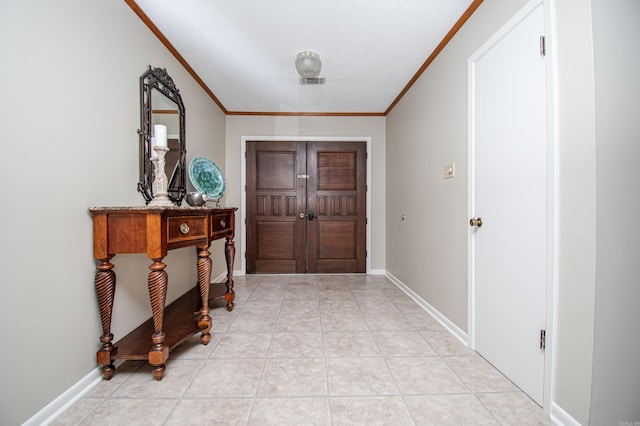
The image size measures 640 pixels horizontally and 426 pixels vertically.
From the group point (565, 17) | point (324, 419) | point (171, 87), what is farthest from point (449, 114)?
point (171, 87)

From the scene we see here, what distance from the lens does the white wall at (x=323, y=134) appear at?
3.72m

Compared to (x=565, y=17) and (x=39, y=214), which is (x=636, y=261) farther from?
(x=39, y=214)

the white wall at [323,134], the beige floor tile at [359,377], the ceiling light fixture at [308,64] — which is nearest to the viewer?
the beige floor tile at [359,377]

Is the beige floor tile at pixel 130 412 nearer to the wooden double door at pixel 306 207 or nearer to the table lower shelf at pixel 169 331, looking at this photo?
the table lower shelf at pixel 169 331

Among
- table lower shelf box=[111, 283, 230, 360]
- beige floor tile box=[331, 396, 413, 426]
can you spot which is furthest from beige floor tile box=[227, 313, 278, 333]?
beige floor tile box=[331, 396, 413, 426]

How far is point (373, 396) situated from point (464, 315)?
37.7 inches

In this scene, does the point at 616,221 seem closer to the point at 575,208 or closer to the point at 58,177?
the point at 575,208

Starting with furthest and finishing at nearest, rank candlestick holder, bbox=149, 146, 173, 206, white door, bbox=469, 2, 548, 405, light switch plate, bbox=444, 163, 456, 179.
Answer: light switch plate, bbox=444, 163, 456, 179, candlestick holder, bbox=149, 146, 173, 206, white door, bbox=469, 2, 548, 405

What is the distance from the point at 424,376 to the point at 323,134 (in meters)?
3.21

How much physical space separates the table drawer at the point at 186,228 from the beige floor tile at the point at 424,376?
1513 millimetres

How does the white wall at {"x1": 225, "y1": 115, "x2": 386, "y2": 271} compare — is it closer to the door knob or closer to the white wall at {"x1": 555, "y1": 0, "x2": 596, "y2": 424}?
the door knob

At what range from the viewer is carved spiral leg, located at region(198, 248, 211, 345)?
69.5 inches

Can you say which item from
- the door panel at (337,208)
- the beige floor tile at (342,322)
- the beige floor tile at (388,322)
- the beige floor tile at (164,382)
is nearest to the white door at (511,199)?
the beige floor tile at (388,322)

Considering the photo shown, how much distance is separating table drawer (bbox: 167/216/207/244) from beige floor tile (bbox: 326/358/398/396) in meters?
1.20
